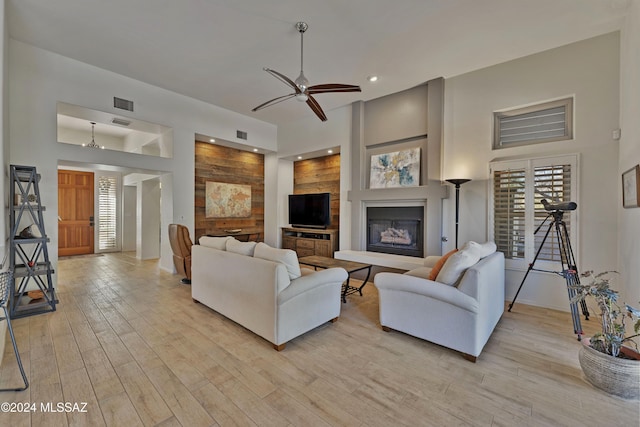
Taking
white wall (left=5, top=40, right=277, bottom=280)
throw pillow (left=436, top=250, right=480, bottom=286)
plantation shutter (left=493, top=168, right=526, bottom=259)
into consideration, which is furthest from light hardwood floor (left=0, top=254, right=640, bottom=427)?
white wall (left=5, top=40, right=277, bottom=280)

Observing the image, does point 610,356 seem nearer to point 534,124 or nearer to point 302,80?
point 534,124

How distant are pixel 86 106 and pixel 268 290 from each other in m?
4.37

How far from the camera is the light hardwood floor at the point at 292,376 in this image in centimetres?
174

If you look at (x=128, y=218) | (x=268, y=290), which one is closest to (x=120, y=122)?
(x=128, y=218)

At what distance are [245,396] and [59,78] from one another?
17.0 feet

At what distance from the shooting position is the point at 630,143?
2.76 m

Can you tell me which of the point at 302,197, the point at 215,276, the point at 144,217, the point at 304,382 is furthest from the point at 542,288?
the point at 144,217

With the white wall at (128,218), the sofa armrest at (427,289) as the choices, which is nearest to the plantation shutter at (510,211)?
the sofa armrest at (427,289)

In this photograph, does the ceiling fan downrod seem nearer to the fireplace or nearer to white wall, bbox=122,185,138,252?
the fireplace

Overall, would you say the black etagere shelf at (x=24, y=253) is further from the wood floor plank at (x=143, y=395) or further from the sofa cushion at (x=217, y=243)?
the wood floor plank at (x=143, y=395)

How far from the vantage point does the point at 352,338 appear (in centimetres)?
279

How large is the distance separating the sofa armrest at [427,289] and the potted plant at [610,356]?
0.81m

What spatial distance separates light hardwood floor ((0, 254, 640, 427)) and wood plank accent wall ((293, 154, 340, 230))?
3600 mm

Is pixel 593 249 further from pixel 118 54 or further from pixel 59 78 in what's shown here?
pixel 59 78
